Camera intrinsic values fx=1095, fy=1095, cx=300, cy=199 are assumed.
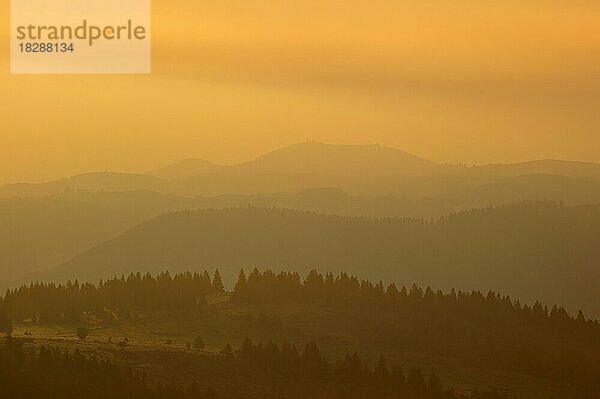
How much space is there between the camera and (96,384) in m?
184

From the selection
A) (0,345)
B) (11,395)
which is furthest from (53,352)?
(11,395)

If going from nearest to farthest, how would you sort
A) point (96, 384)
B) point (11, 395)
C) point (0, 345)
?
1. point (11, 395)
2. point (96, 384)
3. point (0, 345)

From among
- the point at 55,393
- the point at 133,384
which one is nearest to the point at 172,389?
the point at 133,384

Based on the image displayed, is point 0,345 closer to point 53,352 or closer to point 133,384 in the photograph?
point 53,352

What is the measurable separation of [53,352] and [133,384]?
17.2m

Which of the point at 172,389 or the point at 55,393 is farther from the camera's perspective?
the point at 172,389

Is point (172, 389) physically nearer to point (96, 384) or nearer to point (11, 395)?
point (96, 384)

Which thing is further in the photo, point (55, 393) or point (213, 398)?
point (213, 398)

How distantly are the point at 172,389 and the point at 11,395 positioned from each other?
29.2m

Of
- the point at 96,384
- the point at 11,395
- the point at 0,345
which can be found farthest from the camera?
the point at 0,345

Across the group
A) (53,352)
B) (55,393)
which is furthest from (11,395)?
(53,352)

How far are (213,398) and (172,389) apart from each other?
7.33m

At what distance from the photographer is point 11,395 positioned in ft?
566

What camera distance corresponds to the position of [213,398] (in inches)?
7451
